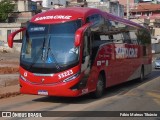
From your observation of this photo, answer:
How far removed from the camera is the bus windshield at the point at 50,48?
1284 centimetres

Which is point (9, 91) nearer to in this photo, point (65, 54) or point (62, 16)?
point (65, 54)

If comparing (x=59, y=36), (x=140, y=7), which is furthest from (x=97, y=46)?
(x=140, y=7)

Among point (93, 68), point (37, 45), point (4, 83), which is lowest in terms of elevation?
point (4, 83)

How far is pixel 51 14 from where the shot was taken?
45.0ft

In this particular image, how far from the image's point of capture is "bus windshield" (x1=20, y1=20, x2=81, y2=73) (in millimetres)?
12836

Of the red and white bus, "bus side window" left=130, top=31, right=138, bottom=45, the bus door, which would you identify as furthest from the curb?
"bus side window" left=130, top=31, right=138, bottom=45

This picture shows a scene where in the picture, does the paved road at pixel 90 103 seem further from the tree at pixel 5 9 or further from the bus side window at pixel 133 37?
the tree at pixel 5 9

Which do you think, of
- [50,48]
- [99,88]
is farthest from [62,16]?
[99,88]

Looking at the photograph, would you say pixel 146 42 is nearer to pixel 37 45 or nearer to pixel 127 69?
pixel 127 69

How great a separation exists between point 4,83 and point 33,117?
848 centimetres

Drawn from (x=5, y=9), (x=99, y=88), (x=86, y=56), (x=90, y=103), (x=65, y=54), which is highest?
(x=65, y=54)

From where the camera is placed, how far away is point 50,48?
13.1 meters

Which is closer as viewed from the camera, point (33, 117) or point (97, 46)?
point (33, 117)

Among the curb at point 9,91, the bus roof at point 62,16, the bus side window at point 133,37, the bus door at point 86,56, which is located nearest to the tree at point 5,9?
the bus side window at point 133,37
